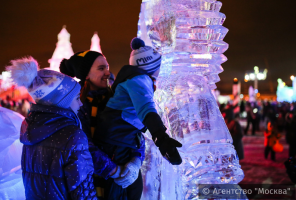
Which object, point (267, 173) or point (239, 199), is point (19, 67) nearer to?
point (239, 199)

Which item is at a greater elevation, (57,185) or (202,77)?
(202,77)

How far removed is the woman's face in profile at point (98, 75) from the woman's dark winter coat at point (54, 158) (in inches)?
28.6

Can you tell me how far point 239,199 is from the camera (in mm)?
1561

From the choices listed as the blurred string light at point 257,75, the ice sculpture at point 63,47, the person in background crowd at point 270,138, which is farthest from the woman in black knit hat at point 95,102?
the blurred string light at point 257,75

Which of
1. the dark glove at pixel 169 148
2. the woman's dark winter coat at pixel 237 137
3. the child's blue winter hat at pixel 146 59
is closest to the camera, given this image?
the dark glove at pixel 169 148

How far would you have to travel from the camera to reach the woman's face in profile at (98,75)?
2146 millimetres

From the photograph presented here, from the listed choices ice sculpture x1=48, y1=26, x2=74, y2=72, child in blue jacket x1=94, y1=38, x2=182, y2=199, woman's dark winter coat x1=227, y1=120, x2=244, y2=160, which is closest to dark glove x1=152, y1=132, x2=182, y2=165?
child in blue jacket x1=94, y1=38, x2=182, y2=199

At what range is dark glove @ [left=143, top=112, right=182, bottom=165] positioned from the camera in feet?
3.94

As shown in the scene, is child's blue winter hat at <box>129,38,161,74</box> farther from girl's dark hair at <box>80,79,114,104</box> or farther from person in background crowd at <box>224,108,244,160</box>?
person in background crowd at <box>224,108,244,160</box>

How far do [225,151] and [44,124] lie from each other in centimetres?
112

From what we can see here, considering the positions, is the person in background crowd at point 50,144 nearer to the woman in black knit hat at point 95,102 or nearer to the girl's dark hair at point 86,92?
the woman in black knit hat at point 95,102

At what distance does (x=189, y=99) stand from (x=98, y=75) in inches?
32.7

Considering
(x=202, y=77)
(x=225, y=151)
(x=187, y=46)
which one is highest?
(x=187, y=46)

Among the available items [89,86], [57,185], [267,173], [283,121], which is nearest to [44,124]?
[57,185]
